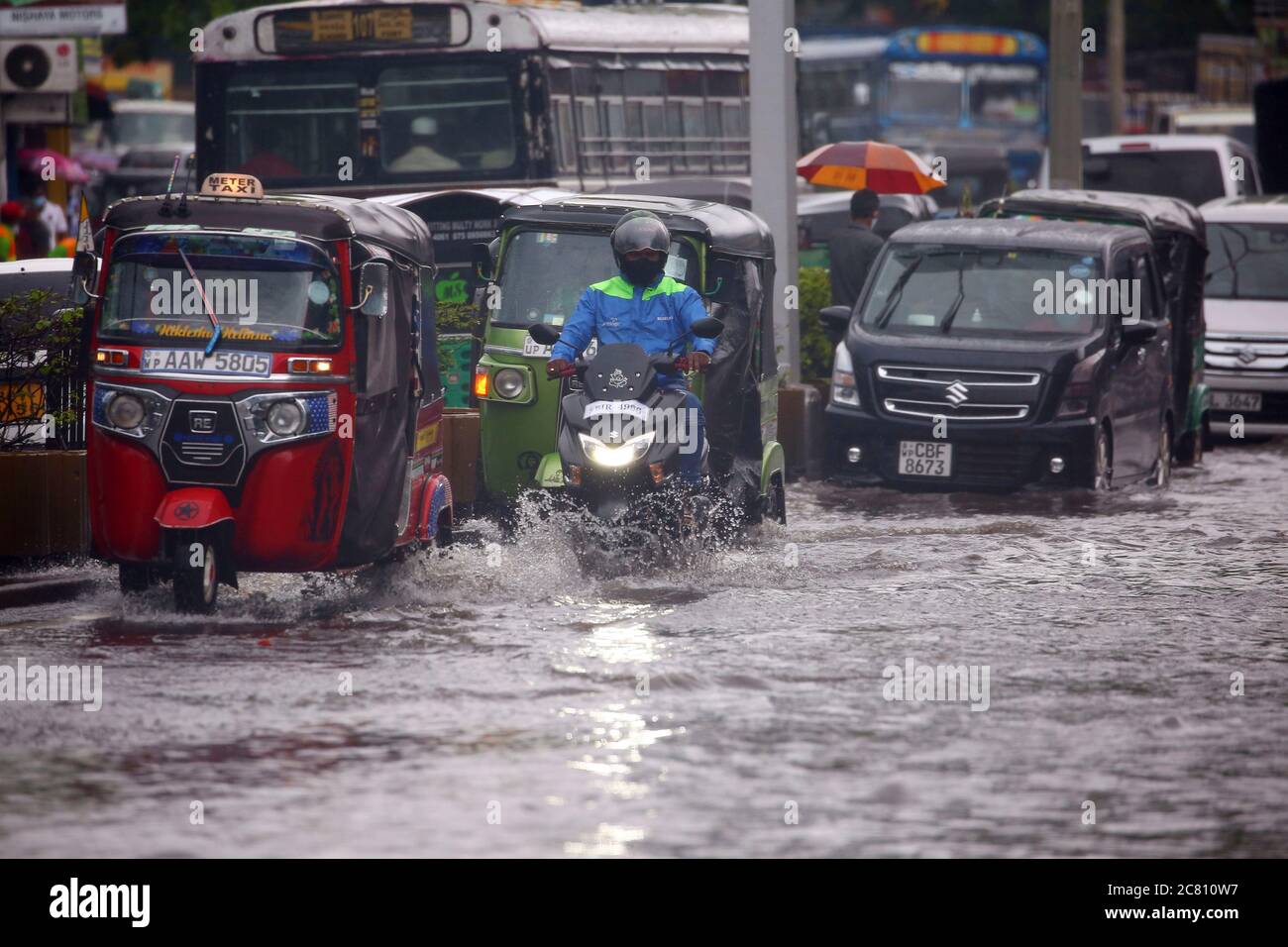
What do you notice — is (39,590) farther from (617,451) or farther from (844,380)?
(844,380)

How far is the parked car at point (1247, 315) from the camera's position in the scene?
21.1 meters

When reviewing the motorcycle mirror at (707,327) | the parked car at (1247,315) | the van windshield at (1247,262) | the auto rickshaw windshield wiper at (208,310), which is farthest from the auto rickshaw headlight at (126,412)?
the van windshield at (1247,262)

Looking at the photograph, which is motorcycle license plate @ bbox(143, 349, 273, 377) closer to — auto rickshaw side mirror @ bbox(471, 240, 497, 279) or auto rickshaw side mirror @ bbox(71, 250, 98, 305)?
auto rickshaw side mirror @ bbox(71, 250, 98, 305)

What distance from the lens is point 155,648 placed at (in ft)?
33.2

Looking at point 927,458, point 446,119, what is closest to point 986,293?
point 927,458

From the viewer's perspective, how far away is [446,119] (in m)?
20.5

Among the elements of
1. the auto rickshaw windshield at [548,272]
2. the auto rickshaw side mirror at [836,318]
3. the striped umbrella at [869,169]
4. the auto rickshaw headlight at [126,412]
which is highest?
the striped umbrella at [869,169]

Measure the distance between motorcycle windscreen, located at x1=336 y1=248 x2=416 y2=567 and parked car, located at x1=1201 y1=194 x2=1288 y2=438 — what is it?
10.8 m

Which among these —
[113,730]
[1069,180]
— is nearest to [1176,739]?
[113,730]

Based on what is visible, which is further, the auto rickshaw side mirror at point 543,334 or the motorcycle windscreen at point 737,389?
the motorcycle windscreen at point 737,389

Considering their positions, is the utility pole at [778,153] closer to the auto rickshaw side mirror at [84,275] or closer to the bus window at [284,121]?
the bus window at [284,121]

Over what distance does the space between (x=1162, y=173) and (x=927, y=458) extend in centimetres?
1421

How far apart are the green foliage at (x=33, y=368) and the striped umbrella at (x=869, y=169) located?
10.6 meters
